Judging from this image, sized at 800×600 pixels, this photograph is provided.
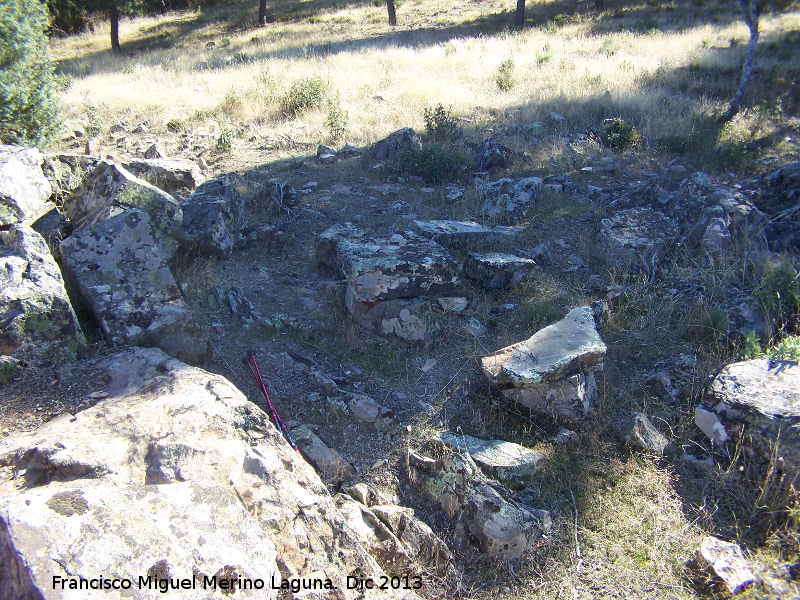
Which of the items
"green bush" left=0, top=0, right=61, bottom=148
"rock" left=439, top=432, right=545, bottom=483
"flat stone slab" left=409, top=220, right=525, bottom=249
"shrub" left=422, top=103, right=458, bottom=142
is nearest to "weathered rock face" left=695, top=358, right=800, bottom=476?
"rock" left=439, top=432, right=545, bottom=483

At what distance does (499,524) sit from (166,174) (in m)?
5.76

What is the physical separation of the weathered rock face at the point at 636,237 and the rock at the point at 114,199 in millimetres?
4415

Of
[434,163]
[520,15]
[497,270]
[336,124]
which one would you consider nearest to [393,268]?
[497,270]

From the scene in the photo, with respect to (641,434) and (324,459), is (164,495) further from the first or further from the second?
(641,434)

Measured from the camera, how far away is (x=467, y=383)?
12.7ft

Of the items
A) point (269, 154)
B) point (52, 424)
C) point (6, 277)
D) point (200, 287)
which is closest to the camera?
point (52, 424)

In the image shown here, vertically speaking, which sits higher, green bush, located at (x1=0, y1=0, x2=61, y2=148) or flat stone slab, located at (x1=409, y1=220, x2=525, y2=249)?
green bush, located at (x1=0, y1=0, x2=61, y2=148)

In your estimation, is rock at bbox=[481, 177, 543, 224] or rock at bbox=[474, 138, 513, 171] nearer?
rock at bbox=[481, 177, 543, 224]

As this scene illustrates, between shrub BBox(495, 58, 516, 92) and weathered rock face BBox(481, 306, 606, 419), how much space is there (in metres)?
9.16

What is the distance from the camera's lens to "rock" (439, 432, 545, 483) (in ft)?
10.3

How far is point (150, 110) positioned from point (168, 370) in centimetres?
901

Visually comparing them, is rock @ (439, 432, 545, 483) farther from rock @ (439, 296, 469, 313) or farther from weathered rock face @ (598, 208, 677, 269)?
weathered rock face @ (598, 208, 677, 269)

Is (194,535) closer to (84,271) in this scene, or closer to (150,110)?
(84,271)

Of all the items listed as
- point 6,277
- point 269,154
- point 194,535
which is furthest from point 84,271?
point 269,154
